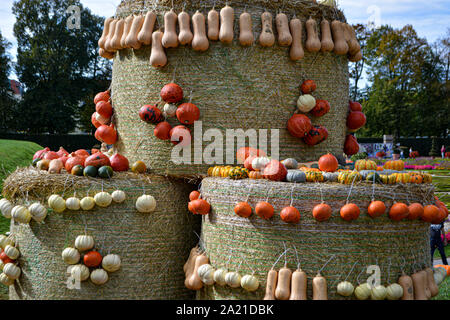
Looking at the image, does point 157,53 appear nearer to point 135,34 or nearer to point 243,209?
point 135,34

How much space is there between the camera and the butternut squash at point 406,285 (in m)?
3.37

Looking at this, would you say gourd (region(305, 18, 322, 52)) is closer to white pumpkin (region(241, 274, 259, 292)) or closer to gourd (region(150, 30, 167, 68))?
gourd (region(150, 30, 167, 68))

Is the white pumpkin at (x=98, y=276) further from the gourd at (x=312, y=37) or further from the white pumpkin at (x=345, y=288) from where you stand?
the gourd at (x=312, y=37)

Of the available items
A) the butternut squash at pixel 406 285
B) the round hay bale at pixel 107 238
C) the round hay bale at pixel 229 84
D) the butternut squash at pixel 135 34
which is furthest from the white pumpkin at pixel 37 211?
the butternut squash at pixel 406 285

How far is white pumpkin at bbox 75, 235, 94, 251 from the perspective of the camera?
405 centimetres

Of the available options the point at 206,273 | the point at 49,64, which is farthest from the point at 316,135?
the point at 49,64

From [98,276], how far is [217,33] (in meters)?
2.80

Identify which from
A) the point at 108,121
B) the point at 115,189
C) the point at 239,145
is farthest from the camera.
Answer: the point at 108,121

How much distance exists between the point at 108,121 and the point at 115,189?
131 centimetres

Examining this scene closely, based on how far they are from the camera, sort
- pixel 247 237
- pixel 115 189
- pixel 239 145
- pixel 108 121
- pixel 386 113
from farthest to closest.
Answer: pixel 386 113, pixel 108 121, pixel 239 145, pixel 115 189, pixel 247 237
